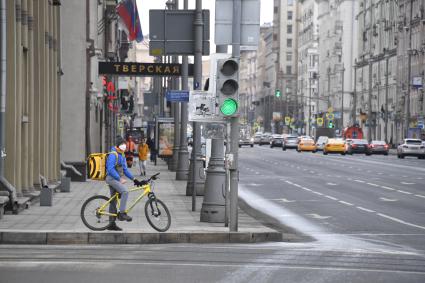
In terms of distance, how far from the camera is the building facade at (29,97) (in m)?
24.2

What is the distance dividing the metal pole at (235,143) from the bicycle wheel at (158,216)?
1131 mm

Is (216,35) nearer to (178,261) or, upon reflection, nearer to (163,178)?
(178,261)

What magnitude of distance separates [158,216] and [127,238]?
1248 millimetres

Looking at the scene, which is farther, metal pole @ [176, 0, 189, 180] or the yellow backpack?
metal pole @ [176, 0, 189, 180]

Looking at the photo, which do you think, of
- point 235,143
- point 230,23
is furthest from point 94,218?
point 230,23

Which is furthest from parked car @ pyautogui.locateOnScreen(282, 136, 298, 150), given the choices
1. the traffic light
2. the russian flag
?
the traffic light

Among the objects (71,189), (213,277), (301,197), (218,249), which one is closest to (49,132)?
(71,189)

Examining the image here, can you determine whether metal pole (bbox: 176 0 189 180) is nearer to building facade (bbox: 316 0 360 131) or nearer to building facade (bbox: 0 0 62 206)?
building facade (bbox: 0 0 62 206)

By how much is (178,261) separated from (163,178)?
Answer: 93.7ft

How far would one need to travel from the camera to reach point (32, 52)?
2797cm

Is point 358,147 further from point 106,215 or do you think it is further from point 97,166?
point 106,215

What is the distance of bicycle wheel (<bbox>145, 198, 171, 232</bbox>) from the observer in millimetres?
19359

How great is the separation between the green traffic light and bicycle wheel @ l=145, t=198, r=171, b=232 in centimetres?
204

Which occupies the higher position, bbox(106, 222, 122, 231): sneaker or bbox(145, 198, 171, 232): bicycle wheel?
bbox(145, 198, 171, 232): bicycle wheel
